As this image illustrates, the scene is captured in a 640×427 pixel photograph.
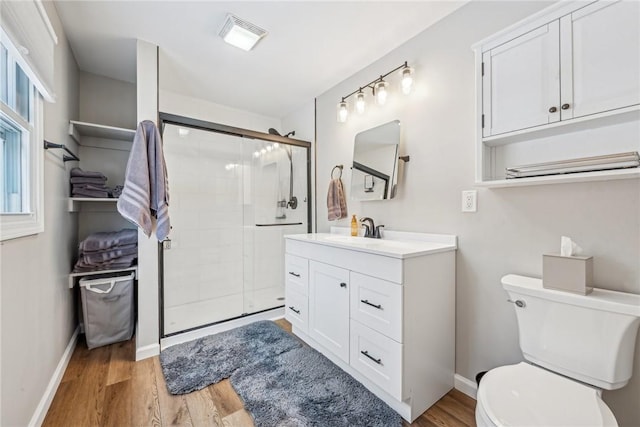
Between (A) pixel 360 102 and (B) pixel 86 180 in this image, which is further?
(A) pixel 360 102

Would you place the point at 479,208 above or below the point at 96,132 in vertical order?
below

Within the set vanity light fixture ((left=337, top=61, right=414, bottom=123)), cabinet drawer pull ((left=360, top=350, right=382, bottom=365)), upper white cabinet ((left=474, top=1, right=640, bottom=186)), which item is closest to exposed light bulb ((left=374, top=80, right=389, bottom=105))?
vanity light fixture ((left=337, top=61, right=414, bottom=123))

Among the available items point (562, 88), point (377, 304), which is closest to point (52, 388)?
point (377, 304)

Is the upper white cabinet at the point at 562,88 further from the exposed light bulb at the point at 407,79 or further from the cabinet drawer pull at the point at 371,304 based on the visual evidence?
the cabinet drawer pull at the point at 371,304

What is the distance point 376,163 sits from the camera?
212 centimetres

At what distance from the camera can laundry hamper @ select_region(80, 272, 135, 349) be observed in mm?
2029

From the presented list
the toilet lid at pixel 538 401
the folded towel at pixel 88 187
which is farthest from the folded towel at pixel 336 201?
the folded towel at pixel 88 187

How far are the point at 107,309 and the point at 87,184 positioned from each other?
98 centimetres

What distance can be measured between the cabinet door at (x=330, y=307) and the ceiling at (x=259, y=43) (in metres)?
1.61

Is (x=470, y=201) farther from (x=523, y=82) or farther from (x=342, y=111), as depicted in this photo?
(x=342, y=111)

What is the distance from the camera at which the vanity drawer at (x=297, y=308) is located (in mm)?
2072

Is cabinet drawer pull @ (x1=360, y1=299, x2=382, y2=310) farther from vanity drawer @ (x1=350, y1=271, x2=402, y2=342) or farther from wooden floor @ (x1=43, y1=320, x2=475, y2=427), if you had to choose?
wooden floor @ (x1=43, y1=320, x2=475, y2=427)

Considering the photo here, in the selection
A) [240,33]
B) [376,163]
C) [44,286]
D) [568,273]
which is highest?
[240,33]

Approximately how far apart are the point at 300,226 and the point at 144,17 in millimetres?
2066
